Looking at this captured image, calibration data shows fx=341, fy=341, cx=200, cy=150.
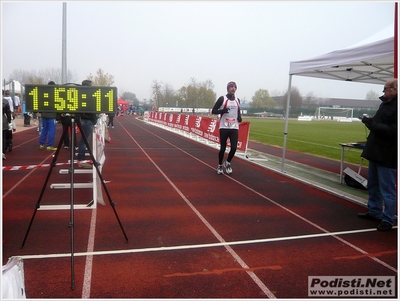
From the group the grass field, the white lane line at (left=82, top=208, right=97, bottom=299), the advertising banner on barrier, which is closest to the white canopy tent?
the grass field

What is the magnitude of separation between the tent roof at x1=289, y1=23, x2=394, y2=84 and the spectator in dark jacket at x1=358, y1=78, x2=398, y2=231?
121 cm

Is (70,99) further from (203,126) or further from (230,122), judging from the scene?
(203,126)

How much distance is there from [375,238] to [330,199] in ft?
6.02

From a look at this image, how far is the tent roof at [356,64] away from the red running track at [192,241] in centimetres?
253

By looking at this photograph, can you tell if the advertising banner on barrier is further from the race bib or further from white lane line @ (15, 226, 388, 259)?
white lane line @ (15, 226, 388, 259)

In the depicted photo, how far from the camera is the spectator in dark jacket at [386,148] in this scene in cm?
446

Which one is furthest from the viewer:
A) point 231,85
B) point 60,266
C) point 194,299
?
point 231,85

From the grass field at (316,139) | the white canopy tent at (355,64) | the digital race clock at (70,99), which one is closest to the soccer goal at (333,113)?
the grass field at (316,139)

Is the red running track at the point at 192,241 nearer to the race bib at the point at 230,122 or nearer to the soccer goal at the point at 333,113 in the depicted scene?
the race bib at the point at 230,122

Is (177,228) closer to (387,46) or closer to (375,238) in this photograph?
(375,238)

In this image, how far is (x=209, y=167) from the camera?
924 centimetres

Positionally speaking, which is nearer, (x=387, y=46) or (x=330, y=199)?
(x=387, y=46)

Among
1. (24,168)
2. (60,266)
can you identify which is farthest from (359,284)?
(24,168)

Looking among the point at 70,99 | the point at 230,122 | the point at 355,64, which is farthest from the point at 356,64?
the point at 70,99
